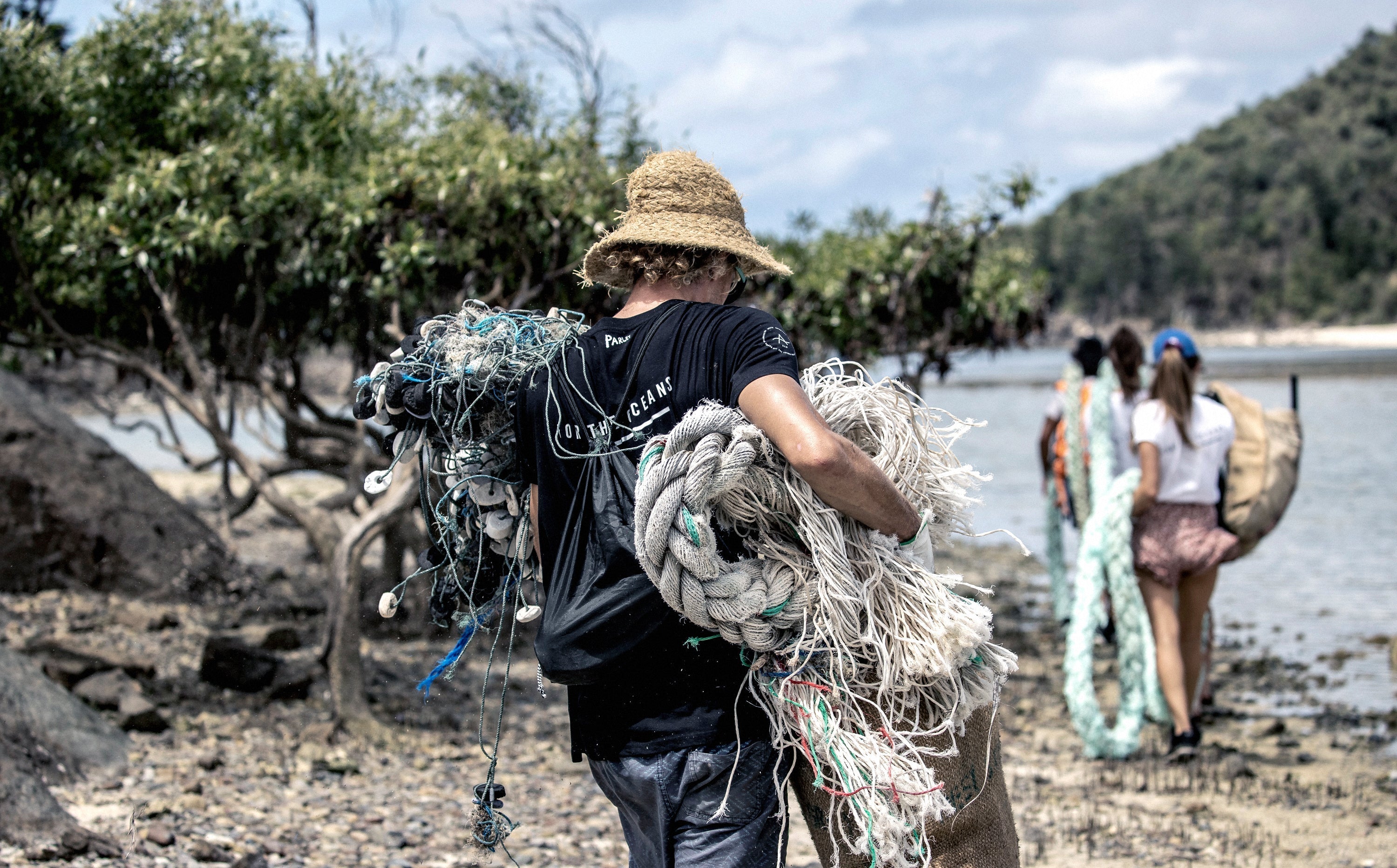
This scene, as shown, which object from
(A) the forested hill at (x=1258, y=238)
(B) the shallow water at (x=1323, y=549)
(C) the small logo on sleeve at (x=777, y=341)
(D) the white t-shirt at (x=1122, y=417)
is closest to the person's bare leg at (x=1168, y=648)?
(D) the white t-shirt at (x=1122, y=417)

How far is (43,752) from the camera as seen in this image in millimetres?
4715

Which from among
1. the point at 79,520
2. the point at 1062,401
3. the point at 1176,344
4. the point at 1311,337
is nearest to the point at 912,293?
the point at 1062,401

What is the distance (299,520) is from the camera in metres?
6.59

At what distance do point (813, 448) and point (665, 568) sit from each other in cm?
35

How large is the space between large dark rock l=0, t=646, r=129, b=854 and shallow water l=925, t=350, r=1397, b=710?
11.3ft

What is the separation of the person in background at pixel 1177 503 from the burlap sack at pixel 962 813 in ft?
11.9

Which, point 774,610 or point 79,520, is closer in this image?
point 774,610

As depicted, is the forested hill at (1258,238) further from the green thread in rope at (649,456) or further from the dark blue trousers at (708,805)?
the green thread in rope at (649,456)

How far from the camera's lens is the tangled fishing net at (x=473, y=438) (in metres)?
2.69

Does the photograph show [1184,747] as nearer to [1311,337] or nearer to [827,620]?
[827,620]

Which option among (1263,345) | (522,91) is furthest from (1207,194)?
(522,91)

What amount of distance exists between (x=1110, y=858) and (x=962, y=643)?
2885mm

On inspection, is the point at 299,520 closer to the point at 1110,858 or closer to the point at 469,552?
the point at 469,552

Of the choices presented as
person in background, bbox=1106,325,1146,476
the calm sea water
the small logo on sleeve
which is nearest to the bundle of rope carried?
the small logo on sleeve
